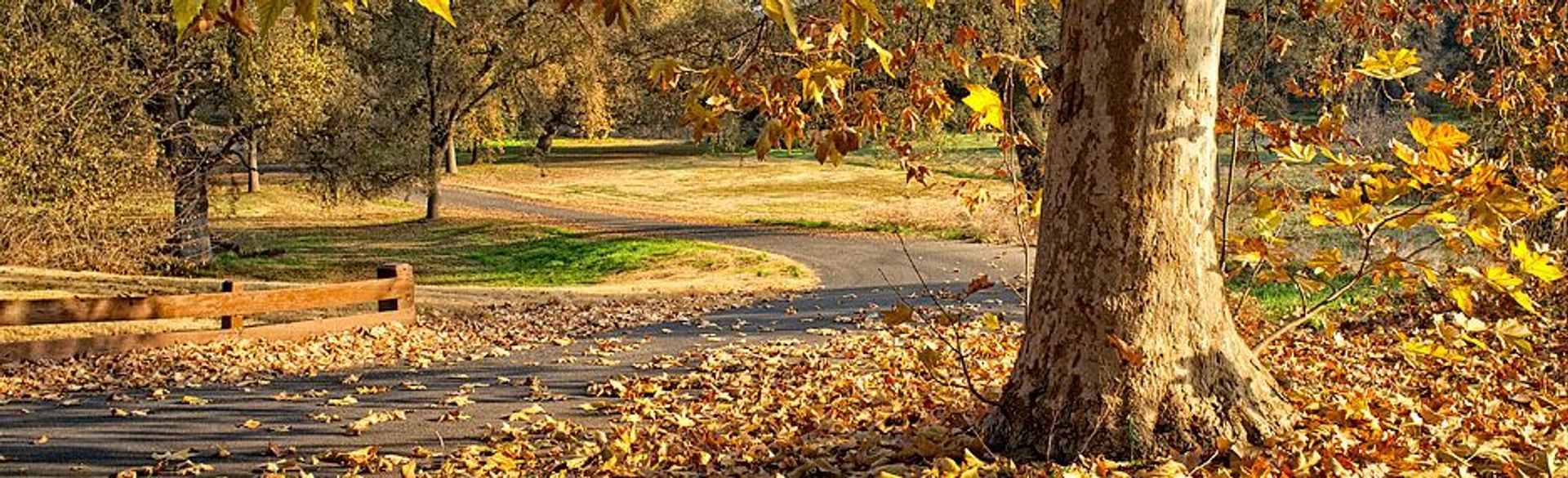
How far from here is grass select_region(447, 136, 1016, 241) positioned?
33.6 m

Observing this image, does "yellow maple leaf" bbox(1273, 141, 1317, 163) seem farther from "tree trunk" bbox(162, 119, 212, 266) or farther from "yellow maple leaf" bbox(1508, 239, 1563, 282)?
"tree trunk" bbox(162, 119, 212, 266)

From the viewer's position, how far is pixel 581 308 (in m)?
17.2

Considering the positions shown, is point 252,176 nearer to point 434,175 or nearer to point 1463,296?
point 434,175

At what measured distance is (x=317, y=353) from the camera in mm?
12133

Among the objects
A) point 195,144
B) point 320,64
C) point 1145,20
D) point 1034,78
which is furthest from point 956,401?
point 195,144

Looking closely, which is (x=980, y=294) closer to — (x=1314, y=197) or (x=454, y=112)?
(x=1314, y=197)

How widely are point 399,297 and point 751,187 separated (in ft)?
112

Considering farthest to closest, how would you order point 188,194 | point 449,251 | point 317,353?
point 449,251, point 188,194, point 317,353

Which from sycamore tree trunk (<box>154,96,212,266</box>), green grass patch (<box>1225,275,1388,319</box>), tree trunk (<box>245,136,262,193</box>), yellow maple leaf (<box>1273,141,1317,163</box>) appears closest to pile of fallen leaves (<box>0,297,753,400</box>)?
sycamore tree trunk (<box>154,96,212,266</box>)

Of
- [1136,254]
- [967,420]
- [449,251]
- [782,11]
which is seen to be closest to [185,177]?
[449,251]

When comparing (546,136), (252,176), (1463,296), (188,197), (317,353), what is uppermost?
(1463,296)

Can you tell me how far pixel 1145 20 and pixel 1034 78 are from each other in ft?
6.17

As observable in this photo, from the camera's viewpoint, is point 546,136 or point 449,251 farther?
point 546,136

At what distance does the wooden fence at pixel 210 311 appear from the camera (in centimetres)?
1140
